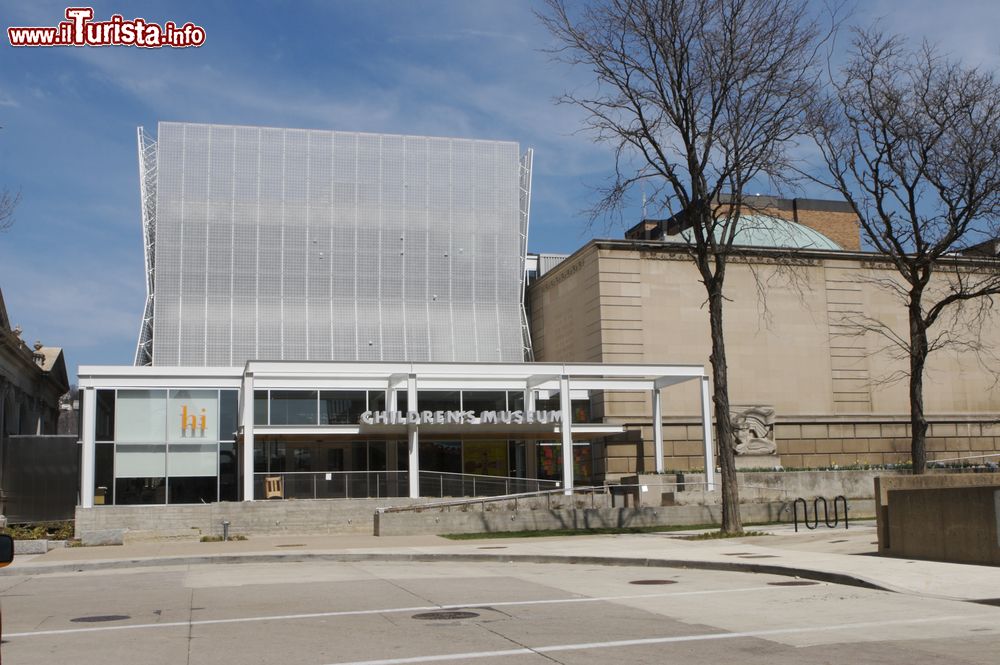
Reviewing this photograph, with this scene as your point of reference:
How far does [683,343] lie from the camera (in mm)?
50562

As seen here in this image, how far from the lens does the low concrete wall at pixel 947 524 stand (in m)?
16.5

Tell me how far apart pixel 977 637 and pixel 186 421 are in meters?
36.0

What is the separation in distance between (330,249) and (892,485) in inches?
1796

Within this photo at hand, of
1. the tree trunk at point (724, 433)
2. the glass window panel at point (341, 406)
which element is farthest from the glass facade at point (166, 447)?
the tree trunk at point (724, 433)

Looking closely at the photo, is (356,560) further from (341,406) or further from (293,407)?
(341,406)

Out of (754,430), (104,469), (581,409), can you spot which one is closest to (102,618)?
(104,469)

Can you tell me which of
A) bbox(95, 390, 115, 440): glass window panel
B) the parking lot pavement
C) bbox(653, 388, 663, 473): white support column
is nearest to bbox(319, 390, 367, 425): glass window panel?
bbox(95, 390, 115, 440): glass window panel

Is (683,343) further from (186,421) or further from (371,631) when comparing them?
(371,631)

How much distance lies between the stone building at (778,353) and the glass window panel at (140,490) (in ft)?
65.0

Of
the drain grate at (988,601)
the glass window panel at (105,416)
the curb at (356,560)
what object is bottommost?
the curb at (356,560)

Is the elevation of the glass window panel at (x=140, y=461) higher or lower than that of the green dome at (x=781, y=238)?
lower

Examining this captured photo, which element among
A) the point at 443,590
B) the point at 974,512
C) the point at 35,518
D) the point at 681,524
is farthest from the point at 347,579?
the point at 35,518

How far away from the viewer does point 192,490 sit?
40.9 metres

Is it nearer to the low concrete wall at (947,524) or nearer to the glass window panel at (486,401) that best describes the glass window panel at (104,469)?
the glass window panel at (486,401)
